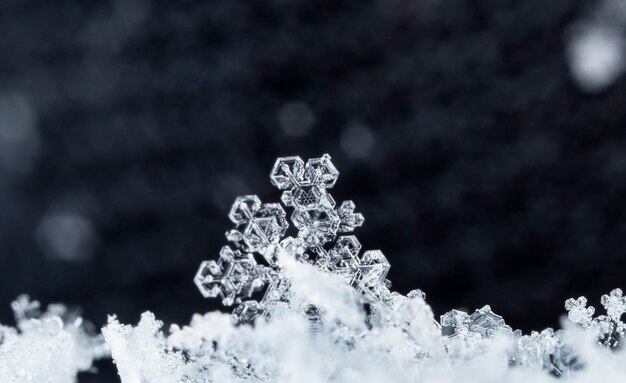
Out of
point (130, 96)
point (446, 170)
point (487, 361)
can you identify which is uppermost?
point (130, 96)

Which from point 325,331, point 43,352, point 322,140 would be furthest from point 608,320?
point 322,140

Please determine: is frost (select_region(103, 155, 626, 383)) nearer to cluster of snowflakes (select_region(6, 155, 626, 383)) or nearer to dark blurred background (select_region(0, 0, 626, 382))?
cluster of snowflakes (select_region(6, 155, 626, 383))

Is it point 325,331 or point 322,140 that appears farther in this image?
point 322,140

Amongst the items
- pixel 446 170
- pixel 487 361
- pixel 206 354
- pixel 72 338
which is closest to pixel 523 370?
pixel 487 361

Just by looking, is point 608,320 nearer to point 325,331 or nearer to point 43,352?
point 325,331

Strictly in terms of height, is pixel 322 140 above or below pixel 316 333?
above

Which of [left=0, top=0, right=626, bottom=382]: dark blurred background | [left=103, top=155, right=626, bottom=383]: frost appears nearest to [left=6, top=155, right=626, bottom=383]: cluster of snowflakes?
[left=103, top=155, right=626, bottom=383]: frost

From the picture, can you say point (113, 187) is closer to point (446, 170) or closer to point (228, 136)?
point (228, 136)
